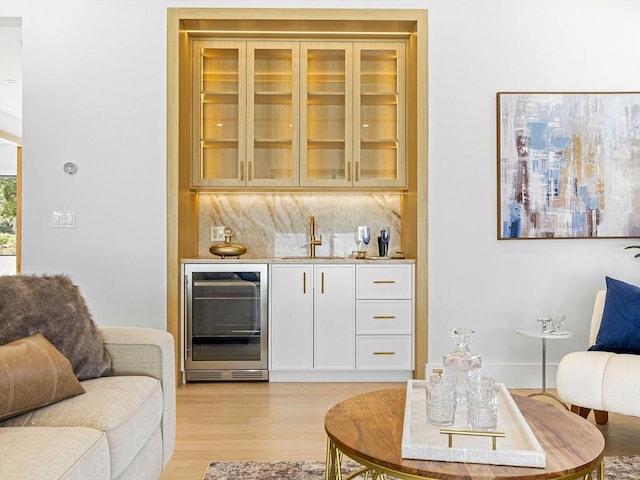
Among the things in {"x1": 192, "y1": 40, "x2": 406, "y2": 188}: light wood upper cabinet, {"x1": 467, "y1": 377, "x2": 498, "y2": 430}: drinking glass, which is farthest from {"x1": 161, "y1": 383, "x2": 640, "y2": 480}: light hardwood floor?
{"x1": 192, "y1": 40, "x2": 406, "y2": 188}: light wood upper cabinet

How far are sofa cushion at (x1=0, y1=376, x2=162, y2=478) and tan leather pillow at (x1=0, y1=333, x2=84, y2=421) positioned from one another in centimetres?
4

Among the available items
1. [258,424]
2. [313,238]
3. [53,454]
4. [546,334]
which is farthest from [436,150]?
[53,454]

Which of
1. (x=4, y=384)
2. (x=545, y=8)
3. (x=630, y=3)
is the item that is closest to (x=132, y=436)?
(x=4, y=384)

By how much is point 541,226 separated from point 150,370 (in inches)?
108

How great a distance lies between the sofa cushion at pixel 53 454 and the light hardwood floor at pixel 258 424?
90cm

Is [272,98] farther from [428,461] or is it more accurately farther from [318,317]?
[428,461]

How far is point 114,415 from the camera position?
68.4 inches

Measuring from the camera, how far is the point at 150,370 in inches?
87.9

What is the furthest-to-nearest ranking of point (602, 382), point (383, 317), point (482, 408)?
point (383, 317) → point (602, 382) → point (482, 408)

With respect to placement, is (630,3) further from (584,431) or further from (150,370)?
(150,370)

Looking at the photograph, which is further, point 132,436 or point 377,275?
point 377,275

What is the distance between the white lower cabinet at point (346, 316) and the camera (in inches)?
154

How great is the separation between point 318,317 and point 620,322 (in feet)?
6.08

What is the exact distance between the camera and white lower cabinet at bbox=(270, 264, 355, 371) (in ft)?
12.9
